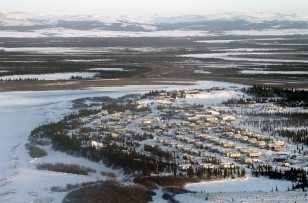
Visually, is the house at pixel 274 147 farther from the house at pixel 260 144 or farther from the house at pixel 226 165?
the house at pixel 226 165

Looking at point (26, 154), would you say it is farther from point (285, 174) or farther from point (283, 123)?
point (283, 123)

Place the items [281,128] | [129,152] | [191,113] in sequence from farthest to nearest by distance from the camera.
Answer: [191,113] < [281,128] < [129,152]

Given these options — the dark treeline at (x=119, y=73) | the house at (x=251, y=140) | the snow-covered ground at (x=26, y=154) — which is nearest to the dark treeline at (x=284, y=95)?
the snow-covered ground at (x=26, y=154)

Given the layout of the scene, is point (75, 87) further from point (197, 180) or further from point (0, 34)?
point (0, 34)

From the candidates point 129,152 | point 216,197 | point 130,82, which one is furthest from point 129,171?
point 130,82

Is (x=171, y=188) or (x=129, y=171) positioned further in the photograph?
(x=129, y=171)

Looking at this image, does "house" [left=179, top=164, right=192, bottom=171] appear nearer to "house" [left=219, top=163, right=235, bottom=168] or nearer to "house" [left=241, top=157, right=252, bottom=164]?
"house" [left=219, top=163, right=235, bottom=168]

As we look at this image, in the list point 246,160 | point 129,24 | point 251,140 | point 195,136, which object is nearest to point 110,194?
point 246,160

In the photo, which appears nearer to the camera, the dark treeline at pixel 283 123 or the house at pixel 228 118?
the dark treeline at pixel 283 123

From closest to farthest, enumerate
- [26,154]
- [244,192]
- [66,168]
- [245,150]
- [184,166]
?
1. [244,192]
2. [184,166]
3. [66,168]
4. [245,150]
5. [26,154]
